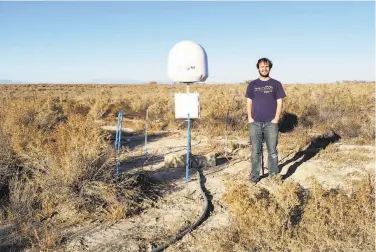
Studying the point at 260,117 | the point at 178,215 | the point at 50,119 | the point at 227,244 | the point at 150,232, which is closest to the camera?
the point at 227,244

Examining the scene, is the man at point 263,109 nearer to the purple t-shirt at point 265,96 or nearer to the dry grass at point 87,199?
the purple t-shirt at point 265,96

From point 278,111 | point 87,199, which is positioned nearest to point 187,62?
point 278,111

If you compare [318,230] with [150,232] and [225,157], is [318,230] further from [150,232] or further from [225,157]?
[225,157]

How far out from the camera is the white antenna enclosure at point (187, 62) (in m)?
6.28

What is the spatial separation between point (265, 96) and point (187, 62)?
1.34m

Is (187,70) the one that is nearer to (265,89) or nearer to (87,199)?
(265,89)

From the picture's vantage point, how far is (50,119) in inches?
422

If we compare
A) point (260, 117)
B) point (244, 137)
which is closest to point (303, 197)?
point (260, 117)

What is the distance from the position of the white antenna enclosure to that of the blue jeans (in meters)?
1.19

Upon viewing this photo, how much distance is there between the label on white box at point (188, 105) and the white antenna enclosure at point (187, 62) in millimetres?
248

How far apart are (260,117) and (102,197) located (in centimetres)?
261

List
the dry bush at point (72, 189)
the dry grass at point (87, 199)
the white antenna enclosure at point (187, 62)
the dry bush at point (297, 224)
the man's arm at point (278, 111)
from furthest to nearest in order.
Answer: the white antenna enclosure at point (187, 62) → the man's arm at point (278, 111) → the dry bush at point (72, 189) → the dry grass at point (87, 199) → the dry bush at point (297, 224)

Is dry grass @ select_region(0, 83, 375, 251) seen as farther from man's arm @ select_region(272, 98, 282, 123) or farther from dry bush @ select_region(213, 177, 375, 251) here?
man's arm @ select_region(272, 98, 282, 123)

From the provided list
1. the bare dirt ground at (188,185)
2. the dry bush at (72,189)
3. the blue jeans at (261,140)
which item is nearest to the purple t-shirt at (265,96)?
the blue jeans at (261,140)
